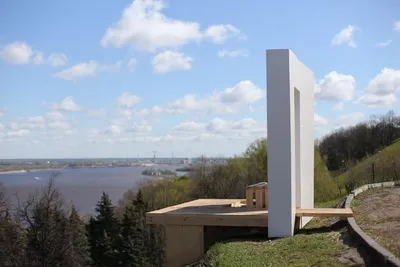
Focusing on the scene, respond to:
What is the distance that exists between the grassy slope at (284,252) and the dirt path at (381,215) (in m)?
0.63

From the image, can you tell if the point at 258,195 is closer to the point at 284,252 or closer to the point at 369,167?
the point at 284,252

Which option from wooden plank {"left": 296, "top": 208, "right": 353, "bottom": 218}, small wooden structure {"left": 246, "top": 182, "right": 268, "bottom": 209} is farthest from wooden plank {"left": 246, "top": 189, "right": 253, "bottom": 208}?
wooden plank {"left": 296, "top": 208, "right": 353, "bottom": 218}

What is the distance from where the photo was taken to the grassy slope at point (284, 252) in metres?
6.57

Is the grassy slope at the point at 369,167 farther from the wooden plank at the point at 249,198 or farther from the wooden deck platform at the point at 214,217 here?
the wooden deck platform at the point at 214,217

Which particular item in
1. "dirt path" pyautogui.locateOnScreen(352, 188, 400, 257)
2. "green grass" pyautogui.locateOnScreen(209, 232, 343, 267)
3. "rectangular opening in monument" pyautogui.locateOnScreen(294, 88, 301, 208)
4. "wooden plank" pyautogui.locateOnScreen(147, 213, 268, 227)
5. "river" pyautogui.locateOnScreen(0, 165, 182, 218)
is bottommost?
"river" pyautogui.locateOnScreen(0, 165, 182, 218)

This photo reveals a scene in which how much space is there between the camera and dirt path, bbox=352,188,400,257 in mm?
6699

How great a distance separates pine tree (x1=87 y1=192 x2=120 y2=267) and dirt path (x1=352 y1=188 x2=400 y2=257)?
62.9ft

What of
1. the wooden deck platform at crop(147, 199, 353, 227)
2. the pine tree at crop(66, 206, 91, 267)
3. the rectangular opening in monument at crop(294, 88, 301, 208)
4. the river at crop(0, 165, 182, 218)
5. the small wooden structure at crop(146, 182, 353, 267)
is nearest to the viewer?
the wooden deck platform at crop(147, 199, 353, 227)

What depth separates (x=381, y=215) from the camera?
935 cm

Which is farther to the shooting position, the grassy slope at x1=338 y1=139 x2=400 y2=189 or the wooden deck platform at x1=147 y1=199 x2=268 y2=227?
the grassy slope at x1=338 y1=139 x2=400 y2=189

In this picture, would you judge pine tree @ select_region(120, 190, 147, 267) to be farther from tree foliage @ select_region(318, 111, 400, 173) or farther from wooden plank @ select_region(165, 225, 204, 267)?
tree foliage @ select_region(318, 111, 400, 173)

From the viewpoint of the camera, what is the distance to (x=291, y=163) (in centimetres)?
915

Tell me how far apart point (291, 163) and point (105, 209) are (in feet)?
78.3

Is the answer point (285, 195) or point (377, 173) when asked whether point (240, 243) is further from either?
point (377, 173)
